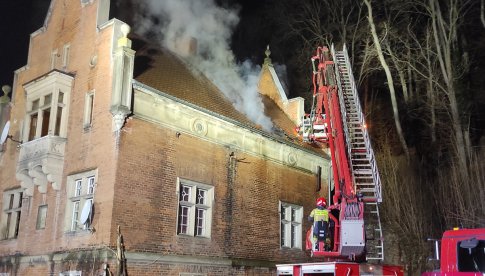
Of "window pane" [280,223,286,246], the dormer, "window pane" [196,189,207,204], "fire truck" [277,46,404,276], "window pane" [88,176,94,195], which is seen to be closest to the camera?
"fire truck" [277,46,404,276]

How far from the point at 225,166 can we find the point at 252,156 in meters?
1.47

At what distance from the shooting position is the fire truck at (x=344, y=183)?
11469mm

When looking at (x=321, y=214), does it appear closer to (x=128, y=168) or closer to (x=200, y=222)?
(x=200, y=222)

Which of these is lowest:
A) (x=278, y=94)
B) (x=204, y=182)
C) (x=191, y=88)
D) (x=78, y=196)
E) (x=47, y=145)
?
(x=78, y=196)

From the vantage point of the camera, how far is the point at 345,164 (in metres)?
12.5

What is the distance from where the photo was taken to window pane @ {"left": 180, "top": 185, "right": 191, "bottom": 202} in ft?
51.5

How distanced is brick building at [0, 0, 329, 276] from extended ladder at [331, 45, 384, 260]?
411 centimetres

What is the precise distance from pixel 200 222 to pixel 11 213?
6780mm

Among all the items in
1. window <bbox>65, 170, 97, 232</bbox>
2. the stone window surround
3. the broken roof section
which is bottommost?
window <bbox>65, 170, 97, 232</bbox>

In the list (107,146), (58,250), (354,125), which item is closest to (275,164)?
(354,125)

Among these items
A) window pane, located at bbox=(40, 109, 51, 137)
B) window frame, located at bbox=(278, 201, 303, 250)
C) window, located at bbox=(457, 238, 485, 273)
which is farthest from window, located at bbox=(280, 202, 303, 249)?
window, located at bbox=(457, 238, 485, 273)

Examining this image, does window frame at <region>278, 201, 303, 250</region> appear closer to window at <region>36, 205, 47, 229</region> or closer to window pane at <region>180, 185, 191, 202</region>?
window pane at <region>180, 185, 191, 202</region>

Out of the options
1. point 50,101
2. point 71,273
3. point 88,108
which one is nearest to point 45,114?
point 50,101

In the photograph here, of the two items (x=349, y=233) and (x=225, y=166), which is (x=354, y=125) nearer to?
(x=349, y=233)
